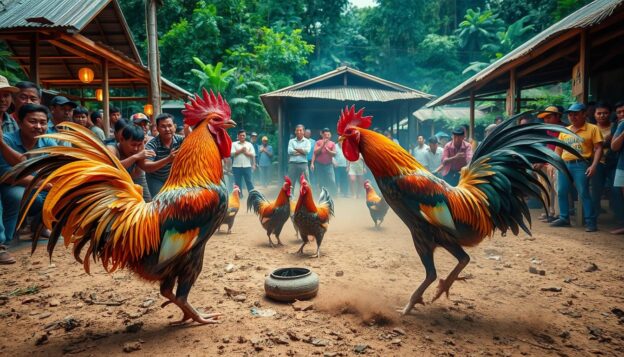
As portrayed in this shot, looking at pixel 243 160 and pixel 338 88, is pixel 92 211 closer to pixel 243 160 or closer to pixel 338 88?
pixel 243 160

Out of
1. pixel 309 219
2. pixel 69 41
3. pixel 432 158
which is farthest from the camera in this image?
pixel 432 158

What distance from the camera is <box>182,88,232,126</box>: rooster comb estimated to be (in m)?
3.12

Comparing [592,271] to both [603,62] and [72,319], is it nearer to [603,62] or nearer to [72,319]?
[72,319]

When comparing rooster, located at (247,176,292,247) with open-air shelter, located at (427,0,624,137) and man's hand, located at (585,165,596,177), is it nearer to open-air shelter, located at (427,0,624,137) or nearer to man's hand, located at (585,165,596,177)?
man's hand, located at (585,165,596,177)

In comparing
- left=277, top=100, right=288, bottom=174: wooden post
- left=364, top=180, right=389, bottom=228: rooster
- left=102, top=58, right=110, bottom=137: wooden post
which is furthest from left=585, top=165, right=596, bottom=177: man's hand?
left=277, top=100, right=288, bottom=174: wooden post

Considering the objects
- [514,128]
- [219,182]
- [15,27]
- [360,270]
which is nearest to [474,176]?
[514,128]

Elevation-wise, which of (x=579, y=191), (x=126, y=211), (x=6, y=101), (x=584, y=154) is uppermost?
(x=6, y=101)

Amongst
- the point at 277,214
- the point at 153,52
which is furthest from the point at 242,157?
the point at 277,214

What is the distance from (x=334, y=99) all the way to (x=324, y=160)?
2919 mm

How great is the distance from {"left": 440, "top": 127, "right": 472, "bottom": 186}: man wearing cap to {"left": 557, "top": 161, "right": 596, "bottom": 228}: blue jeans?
65.1 inches

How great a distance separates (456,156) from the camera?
7.43 m

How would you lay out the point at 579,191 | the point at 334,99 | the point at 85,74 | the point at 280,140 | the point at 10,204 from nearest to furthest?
the point at 10,204 → the point at 579,191 → the point at 85,74 → the point at 334,99 → the point at 280,140

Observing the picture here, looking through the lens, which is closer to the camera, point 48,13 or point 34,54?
point 34,54

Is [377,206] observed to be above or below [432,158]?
below
